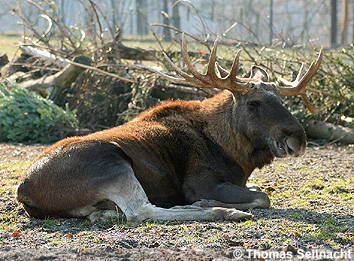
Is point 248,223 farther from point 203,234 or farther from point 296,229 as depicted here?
point 203,234

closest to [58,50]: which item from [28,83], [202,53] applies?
[28,83]

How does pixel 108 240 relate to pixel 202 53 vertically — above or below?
below

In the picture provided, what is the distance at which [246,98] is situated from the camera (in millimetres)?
8172

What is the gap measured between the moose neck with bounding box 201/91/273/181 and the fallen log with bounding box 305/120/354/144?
15.3 ft

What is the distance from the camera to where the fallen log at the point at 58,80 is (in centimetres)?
1470

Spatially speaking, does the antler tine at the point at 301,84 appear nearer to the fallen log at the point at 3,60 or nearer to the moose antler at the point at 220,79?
the moose antler at the point at 220,79

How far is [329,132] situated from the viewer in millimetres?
12836

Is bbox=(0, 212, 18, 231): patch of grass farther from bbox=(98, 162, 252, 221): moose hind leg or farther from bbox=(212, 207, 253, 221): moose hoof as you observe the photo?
bbox=(212, 207, 253, 221): moose hoof

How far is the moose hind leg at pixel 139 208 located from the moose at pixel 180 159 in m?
0.01

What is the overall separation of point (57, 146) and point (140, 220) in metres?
1.36

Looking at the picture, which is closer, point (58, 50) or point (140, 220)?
point (140, 220)

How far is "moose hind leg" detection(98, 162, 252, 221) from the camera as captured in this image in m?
6.88

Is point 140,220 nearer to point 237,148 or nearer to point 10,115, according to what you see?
point 237,148

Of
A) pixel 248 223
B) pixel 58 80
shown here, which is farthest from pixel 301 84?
pixel 58 80
